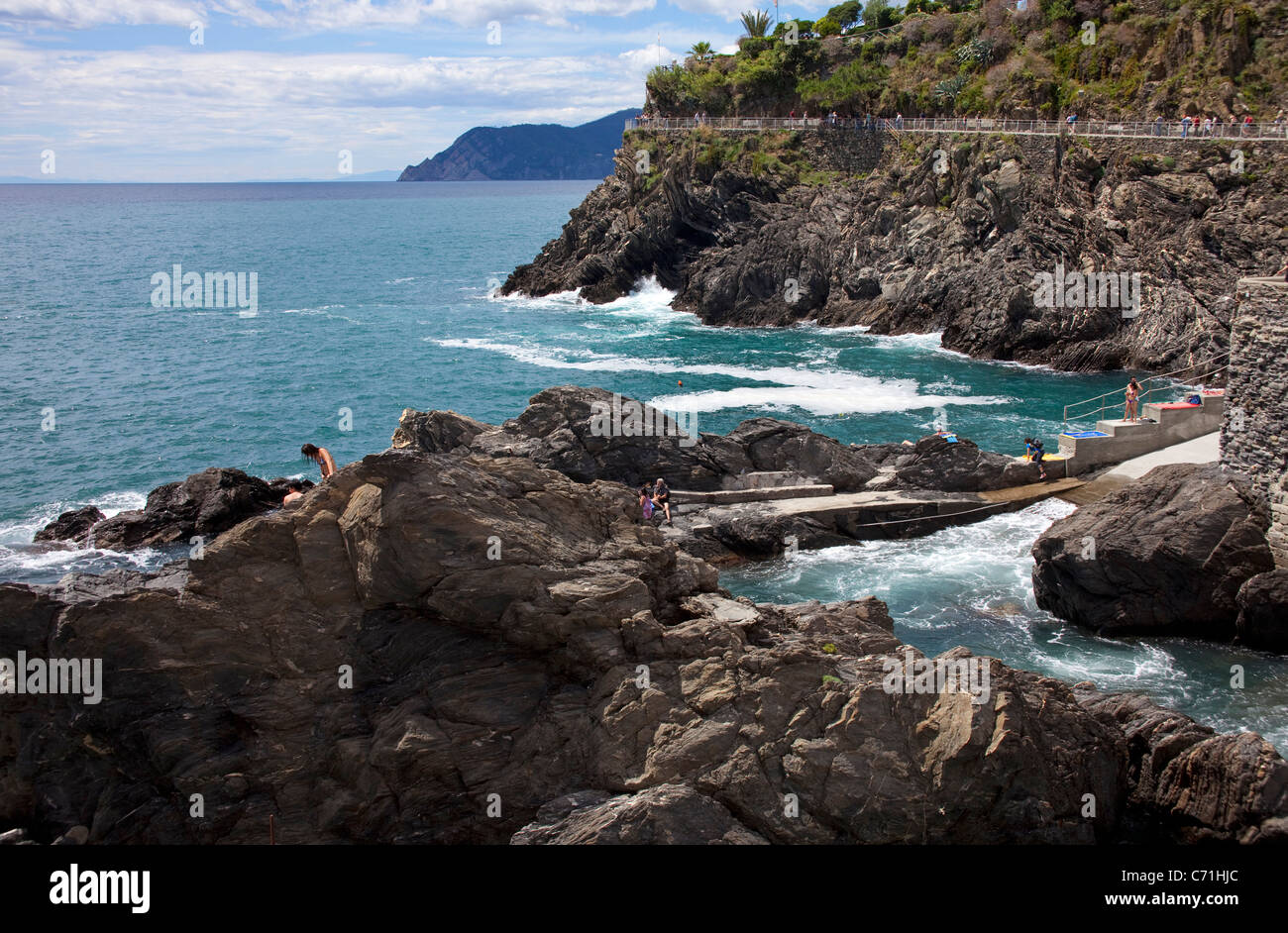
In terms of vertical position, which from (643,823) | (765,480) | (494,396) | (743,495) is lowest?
(643,823)

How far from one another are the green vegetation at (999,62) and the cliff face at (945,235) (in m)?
4.63

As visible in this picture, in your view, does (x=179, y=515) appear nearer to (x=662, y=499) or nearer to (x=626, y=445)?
(x=626, y=445)

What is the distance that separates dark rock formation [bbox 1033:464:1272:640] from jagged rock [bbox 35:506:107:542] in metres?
27.9

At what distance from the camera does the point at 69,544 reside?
3014 cm

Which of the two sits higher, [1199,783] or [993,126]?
[993,126]

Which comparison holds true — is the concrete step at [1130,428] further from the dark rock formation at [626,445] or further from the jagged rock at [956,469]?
the dark rock formation at [626,445]

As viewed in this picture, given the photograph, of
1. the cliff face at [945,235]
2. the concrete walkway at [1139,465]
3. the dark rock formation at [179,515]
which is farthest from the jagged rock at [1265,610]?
the cliff face at [945,235]

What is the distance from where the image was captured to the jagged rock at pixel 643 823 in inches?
421

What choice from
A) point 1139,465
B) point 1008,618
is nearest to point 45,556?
point 1008,618

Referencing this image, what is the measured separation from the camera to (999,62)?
67312mm

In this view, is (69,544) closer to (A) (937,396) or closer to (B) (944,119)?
(A) (937,396)

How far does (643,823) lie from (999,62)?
68.8m

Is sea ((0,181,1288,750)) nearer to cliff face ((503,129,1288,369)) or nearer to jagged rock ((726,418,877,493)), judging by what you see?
cliff face ((503,129,1288,369))

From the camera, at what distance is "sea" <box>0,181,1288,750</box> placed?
889 inches
